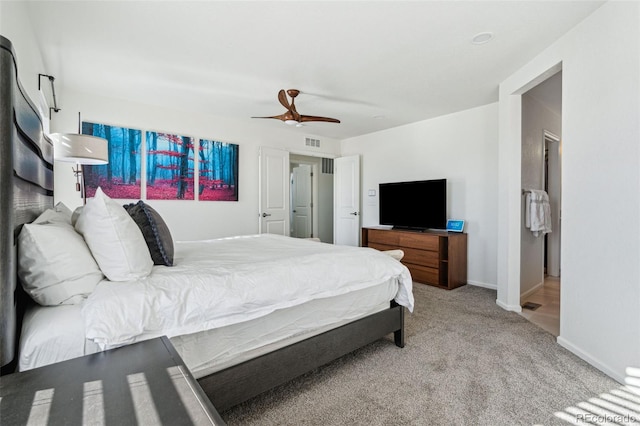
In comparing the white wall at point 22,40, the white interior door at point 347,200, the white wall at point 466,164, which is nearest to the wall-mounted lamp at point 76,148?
the white wall at point 22,40

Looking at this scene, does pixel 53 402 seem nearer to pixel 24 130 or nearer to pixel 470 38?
pixel 24 130

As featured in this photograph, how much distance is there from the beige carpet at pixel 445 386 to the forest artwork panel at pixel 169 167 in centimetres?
329

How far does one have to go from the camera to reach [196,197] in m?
4.41

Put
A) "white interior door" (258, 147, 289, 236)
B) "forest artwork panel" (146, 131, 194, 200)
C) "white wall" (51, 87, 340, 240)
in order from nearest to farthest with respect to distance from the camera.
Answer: "white wall" (51, 87, 340, 240) < "forest artwork panel" (146, 131, 194, 200) < "white interior door" (258, 147, 289, 236)

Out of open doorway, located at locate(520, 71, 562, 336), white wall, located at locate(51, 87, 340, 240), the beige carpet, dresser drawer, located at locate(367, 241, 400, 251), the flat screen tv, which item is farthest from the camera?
dresser drawer, located at locate(367, 241, 400, 251)

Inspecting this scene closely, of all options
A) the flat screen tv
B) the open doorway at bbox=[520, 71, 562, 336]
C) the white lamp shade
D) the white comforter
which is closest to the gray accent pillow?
the white comforter

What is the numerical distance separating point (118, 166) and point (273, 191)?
7.38ft

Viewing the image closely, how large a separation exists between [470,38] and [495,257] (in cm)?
282

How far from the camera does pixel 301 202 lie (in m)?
7.42

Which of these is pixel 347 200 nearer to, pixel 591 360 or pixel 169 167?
pixel 169 167

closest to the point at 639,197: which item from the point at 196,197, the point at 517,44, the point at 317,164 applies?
the point at 517,44

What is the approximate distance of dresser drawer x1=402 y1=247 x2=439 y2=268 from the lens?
4.14 metres

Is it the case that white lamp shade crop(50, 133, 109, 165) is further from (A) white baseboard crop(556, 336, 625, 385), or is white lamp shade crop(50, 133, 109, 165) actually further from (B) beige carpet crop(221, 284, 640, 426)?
(A) white baseboard crop(556, 336, 625, 385)

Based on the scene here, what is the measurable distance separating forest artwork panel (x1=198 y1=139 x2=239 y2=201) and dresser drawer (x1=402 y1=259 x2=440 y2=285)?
118 inches
